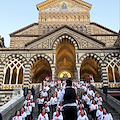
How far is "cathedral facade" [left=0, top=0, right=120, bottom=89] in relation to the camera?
1936 centimetres

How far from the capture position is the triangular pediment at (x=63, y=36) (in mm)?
20328

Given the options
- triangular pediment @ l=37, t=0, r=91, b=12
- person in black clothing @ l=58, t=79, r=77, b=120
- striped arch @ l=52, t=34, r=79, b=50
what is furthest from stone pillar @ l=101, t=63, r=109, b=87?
triangular pediment @ l=37, t=0, r=91, b=12

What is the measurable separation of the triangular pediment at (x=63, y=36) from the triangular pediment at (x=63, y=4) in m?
11.5

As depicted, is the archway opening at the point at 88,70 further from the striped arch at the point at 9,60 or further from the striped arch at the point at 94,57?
the striped arch at the point at 9,60

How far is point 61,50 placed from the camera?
80.1 feet

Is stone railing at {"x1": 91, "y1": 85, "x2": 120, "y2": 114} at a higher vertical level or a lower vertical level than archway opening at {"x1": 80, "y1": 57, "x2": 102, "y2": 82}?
lower

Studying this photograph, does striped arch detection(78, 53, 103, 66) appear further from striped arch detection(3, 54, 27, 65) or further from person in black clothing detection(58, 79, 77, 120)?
person in black clothing detection(58, 79, 77, 120)

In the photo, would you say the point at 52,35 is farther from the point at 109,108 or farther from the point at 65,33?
the point at 109,108

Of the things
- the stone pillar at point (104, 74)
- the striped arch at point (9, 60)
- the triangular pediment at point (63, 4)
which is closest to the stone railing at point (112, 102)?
the stone pillar at point (104, 74)

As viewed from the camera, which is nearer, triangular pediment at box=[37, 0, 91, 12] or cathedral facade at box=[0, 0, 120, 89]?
cathedral facade at box=[0, 0, 120, 89]

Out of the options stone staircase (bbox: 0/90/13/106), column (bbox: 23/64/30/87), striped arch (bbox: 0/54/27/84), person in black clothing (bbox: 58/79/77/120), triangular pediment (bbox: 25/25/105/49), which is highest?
triangular pediment (bbox: 25/25/105/49)

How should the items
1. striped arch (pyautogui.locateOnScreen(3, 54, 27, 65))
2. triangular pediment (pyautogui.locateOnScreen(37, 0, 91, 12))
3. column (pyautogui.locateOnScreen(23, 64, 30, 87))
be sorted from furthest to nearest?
triangular pediment (pyautogui.locateOnScreen(37, 0, 91, 12))
striped arch (pyautogui.locateOnScreen(3, 54, 27, 65))
column (pyautogui.locateOnScreen(23, 64, 30, 87))

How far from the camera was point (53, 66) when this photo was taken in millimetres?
19297

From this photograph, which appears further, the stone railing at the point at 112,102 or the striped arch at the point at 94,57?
the striped arch at the point at 94,57
